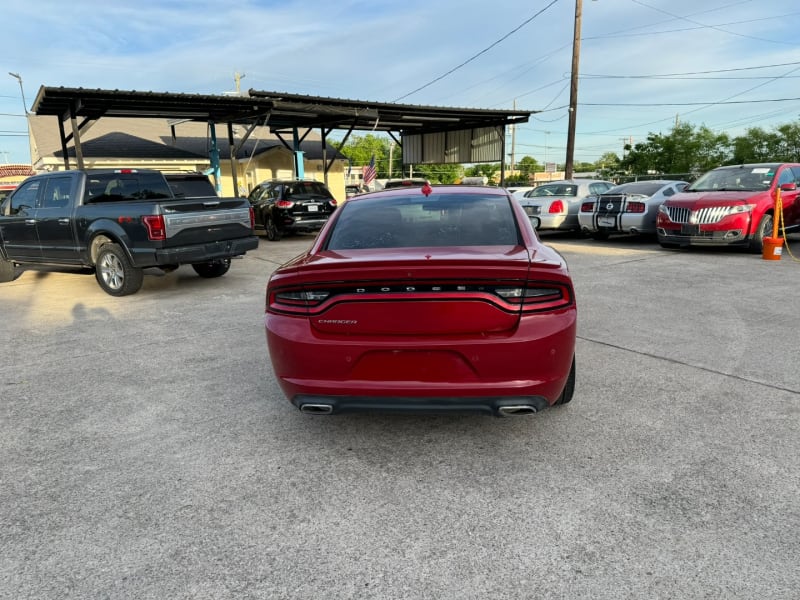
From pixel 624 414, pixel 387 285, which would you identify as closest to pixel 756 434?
pixel 624 414

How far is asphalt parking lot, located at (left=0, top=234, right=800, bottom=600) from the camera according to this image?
221cm

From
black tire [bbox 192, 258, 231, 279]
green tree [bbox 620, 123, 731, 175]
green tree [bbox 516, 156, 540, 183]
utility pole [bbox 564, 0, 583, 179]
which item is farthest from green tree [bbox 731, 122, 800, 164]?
green tree [bbox 516, 156, 540, 183]

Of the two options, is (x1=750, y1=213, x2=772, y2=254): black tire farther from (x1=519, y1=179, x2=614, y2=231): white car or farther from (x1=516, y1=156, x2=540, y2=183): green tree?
(x1=516, y1=156, x2=540, y2=183): green tree

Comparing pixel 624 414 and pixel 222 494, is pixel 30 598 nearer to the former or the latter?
pixel 222 494

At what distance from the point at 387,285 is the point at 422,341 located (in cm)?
34

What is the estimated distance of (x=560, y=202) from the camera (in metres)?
14.8

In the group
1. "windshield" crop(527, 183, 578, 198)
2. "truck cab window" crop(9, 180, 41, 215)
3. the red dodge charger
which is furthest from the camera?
"windshield" crop(527, 183, 578, 198)

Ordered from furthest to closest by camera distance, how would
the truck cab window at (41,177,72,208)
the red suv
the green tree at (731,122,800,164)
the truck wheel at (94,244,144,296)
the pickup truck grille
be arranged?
the green tree at (731,122,800,164)
the pickup truck grille
the red suv
the truck cab window at (41,177,72,208)
the truck wheel at (94,244,144,296)

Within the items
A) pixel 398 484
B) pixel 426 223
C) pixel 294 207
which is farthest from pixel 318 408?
pixel 294 207

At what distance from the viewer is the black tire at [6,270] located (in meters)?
9.63

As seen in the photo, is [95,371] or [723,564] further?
[95,371]

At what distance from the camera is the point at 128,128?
3086cm

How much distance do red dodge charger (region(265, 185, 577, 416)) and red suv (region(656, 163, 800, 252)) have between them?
30.0 ft

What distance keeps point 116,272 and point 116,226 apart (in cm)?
74
